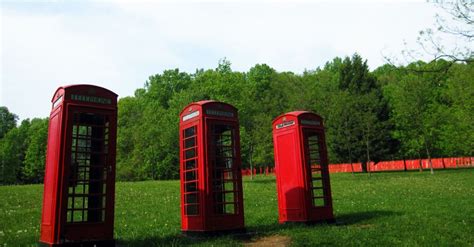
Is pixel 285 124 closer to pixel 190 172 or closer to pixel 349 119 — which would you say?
pixel 190 172

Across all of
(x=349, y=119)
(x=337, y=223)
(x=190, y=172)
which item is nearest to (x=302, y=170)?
(x=337, y=223)

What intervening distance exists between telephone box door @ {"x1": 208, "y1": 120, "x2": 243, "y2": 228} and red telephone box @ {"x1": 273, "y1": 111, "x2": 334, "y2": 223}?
226cm

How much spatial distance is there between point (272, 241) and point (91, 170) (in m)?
4.17

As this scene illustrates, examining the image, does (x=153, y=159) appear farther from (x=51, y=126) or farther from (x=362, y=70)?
(x=51, y=126)

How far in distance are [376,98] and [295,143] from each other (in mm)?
32906

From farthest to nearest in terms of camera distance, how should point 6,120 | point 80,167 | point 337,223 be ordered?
point 6,120 → point 337,223 → point 80,167

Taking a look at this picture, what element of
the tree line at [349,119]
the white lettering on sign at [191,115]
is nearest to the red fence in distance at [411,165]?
the tree line at [349,119]

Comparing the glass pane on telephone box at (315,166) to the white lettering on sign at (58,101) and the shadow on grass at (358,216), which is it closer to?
the shadow on grass at (358,216)

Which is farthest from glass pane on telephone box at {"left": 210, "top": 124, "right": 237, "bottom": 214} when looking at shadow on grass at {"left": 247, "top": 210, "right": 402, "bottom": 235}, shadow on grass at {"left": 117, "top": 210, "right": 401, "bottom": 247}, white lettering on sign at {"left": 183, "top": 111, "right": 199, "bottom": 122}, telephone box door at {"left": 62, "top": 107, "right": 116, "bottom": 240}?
telephone box door at {"left": 62, "top": 107, "right": 116, "bottom": 240}

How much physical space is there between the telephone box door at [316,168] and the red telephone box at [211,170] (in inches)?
98.8

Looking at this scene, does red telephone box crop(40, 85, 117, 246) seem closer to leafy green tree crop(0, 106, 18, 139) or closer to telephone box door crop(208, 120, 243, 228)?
telephone box door crop(208, 120, 243, 228)

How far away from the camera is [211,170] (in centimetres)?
923

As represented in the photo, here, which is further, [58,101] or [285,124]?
[285,124]

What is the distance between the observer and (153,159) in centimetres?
4166
